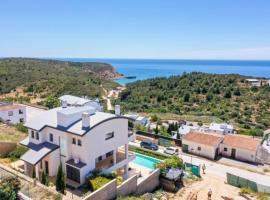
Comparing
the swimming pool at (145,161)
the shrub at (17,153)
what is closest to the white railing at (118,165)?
the swimming pool at (145,161)

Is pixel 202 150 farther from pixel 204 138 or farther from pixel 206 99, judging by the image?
pixel 206 99

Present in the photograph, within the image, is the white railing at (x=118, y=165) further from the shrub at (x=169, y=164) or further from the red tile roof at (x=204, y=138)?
the red tile roof at (x=204, y=138)

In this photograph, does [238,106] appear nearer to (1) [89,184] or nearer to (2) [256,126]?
(2) [256,126]

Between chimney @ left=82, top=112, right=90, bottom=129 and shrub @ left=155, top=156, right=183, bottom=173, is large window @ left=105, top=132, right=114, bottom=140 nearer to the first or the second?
chimney @ left=82, top=112, right=90, bottom=129

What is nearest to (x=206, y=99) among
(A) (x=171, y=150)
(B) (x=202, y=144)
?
(B) (x=202, y=144)

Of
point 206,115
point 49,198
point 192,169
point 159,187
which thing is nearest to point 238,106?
point 206,115

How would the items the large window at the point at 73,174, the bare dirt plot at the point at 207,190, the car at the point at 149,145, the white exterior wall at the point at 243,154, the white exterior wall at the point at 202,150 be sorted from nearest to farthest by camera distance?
the large window at the point at 73,174 < the bare dirt plot at the point at 207,190 < the white exterior wall at the point at 243,154 < the white exterior wall at the point at 202,150 < the car at the point at 149,145

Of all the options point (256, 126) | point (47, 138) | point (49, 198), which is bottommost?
point (256, 126)
